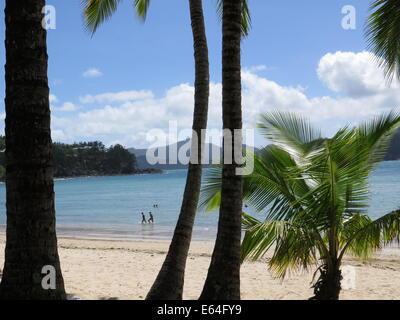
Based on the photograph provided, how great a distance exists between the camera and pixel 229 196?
531 centimetres

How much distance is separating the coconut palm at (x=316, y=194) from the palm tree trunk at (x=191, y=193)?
1.20 ft

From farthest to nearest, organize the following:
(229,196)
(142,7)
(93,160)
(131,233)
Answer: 1. (93,160)
2. (131,233)
3. (142,7)
4. (229,196)

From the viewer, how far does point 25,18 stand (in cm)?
381

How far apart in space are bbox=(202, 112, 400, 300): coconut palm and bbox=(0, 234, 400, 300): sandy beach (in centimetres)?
276

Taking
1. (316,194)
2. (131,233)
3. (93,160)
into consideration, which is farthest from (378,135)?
(93,160)

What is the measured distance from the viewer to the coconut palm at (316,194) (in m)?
6.33

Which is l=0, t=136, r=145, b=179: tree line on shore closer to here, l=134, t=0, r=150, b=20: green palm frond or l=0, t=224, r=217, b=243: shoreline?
l=0, t=224, r=217, b=243: shoreline

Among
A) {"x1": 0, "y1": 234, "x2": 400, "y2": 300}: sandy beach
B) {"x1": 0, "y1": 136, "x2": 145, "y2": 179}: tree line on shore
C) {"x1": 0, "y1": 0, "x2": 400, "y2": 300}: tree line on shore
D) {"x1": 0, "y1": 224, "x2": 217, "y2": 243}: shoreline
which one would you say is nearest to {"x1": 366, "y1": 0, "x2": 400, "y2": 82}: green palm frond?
{"x1": 0, "y1": 0, "x2": 400, "y2": 300}: tree line on shore

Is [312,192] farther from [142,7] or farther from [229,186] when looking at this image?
[142,7]

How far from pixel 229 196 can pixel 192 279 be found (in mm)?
6180

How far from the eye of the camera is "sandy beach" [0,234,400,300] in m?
9.30

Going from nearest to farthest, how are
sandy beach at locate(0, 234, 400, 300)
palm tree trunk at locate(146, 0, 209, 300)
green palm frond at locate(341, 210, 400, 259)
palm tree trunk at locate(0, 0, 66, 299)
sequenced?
palm tree trunk at locate(0, 0, 66, 299), green palm frond at locate(341, 210, 400, 259), palm tree trunk at locate(146, 0, 209, 300), sandy beach at locate(0, 234, 400, 300)

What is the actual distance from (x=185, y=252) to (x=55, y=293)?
311cm

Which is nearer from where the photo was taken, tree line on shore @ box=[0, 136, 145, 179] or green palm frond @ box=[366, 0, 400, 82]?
green palm frond @ box=[366, 0, 400, 82]
